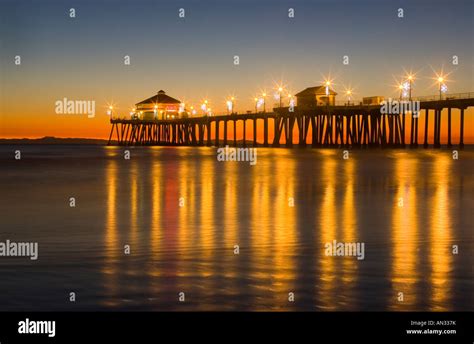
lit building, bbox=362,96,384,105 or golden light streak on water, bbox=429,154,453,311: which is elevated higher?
lit building, bbox=362,96,384,105

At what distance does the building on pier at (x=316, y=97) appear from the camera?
258 ft

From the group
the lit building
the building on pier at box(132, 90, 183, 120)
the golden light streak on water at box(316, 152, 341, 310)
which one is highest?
the building on pier at box(132, 90, 183, 120)

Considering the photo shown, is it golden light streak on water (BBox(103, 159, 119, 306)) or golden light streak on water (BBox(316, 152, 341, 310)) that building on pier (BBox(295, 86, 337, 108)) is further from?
golden light streak on water (BBox(103, 159, 119, 306))

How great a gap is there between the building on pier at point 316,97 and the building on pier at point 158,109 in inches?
1828

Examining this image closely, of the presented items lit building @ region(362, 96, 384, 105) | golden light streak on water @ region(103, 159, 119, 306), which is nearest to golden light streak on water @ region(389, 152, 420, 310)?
golden light streak on water @ region(103, 159, 119, 306)

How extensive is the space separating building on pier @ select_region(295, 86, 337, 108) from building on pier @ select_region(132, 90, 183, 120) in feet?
152

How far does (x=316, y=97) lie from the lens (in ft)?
260

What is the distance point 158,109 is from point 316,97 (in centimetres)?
5043

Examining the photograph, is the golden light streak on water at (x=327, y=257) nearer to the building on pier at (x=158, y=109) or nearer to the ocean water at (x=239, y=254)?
the ocean water at (x=239, y=254)

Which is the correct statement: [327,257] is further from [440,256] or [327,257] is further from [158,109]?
[158,109]

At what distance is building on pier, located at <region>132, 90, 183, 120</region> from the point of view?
12325 centimetres
